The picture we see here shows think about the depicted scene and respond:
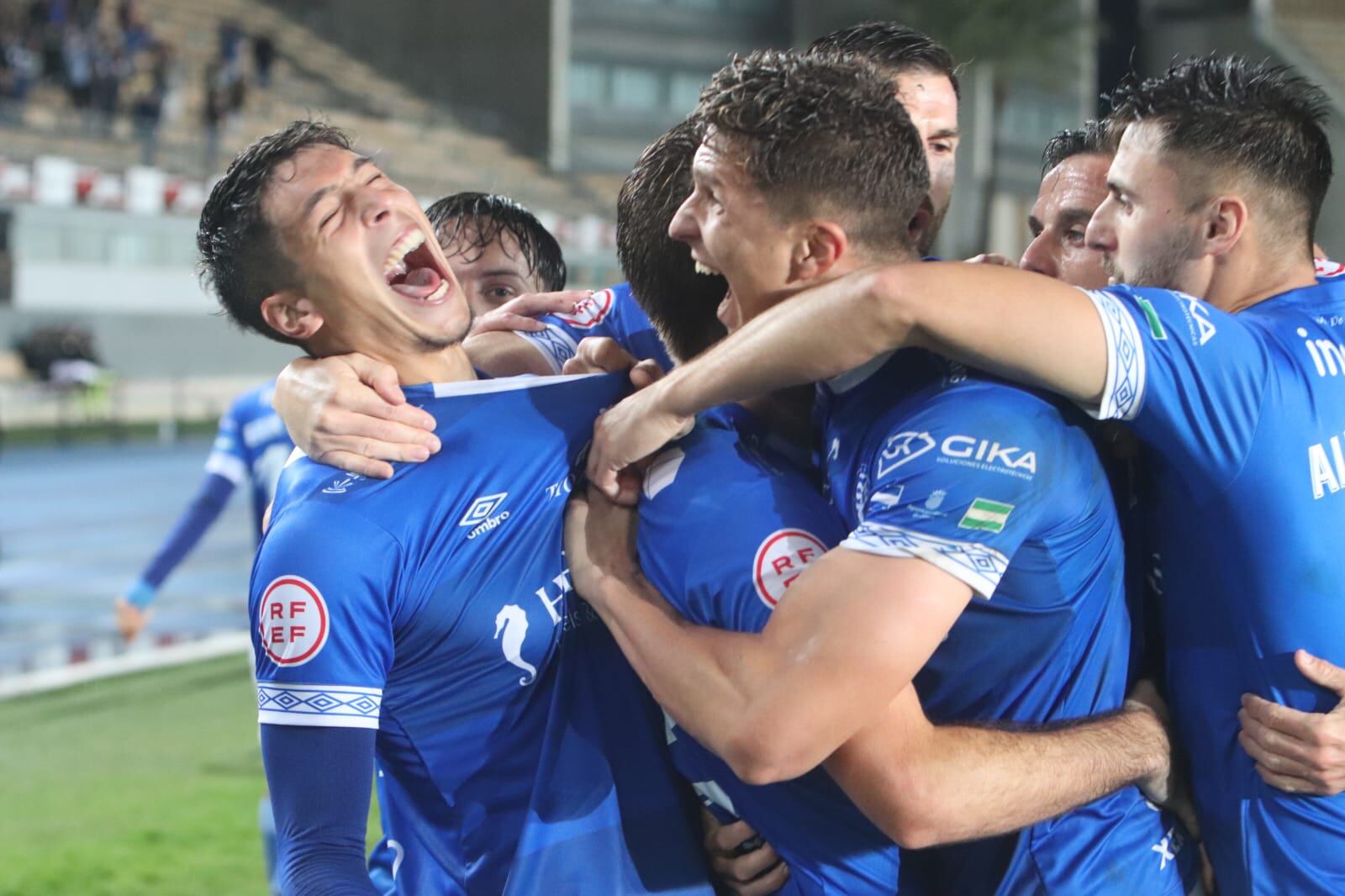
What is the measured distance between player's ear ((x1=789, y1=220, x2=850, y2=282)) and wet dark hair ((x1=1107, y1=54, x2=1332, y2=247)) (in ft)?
2.02

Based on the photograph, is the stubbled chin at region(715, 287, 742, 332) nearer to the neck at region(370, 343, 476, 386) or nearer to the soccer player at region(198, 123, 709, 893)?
the soccer player at region(198, 123, 709, 893)

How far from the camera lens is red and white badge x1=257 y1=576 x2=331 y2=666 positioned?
1983 millimetres

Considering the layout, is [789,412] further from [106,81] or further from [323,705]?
[106,81]

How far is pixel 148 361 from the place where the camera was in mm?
20094

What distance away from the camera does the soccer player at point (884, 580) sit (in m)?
1.74

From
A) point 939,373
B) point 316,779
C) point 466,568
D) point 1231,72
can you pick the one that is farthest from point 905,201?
point 316,779

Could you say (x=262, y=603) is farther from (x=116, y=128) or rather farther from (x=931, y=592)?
(x=116, y=128)

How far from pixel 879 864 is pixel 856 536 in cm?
55

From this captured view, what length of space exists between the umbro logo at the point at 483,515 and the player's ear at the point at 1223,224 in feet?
3.86

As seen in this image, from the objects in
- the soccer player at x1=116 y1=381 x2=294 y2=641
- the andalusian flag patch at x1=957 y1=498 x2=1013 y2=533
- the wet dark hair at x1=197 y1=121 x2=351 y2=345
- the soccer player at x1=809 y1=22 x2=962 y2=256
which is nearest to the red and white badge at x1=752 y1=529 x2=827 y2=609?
Answer: the andalusian flag patch at x1=957 y1=498 x2=1013 y2=533

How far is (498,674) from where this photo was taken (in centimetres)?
217

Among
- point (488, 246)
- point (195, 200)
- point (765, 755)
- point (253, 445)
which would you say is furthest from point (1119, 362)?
point (195, 200)

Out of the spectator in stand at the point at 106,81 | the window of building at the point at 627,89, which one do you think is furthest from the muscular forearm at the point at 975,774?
the window of building at the point at 627,89

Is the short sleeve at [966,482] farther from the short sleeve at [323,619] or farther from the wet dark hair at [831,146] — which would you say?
the short sleeve at [323,619]
